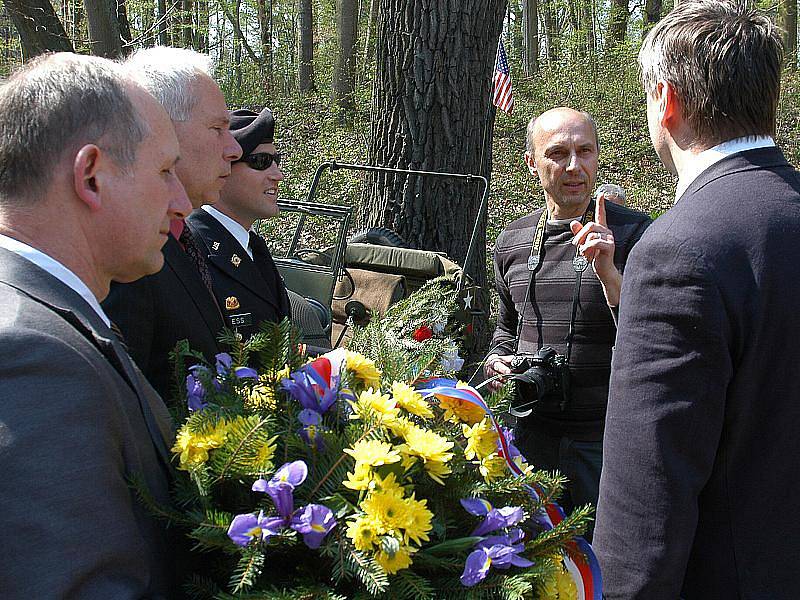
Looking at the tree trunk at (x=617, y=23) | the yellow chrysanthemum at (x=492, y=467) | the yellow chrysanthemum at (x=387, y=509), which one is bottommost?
the yellow chrysanthemum at (x=492, y=467)

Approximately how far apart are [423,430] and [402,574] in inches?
10.9

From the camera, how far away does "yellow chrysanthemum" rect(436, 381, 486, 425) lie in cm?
161

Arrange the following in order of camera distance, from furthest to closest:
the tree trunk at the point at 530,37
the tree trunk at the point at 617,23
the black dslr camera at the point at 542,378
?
the tree trunk at the point at 530,37, the tree trunk at the point at 617,23, the black dslr camera at the point at 542,378

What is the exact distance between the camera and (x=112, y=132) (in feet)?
4.58

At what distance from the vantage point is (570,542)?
1.48 metres

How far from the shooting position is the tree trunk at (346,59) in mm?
17312

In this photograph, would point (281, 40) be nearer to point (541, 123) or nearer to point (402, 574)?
point (541, 123)

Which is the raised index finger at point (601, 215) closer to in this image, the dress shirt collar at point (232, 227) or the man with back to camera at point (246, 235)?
the man with back to camera at point (246, 235)

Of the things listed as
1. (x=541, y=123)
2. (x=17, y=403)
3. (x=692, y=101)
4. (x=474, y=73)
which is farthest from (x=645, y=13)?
(x=17, y=403)

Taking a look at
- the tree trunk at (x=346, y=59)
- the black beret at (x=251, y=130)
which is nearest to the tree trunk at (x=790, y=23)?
the tree trunk at (x=346, y=59)

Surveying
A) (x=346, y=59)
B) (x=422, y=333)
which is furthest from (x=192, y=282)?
(x=346, y=59)

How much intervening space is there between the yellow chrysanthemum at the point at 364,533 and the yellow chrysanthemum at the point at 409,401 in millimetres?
282

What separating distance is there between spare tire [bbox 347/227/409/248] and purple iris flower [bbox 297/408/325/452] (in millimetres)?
4385

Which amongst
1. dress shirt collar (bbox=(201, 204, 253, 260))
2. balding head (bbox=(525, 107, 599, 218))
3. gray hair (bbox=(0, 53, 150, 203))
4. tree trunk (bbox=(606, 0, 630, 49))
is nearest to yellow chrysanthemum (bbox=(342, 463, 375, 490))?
gray hair (bbox=(0, 53, 150, 203))
